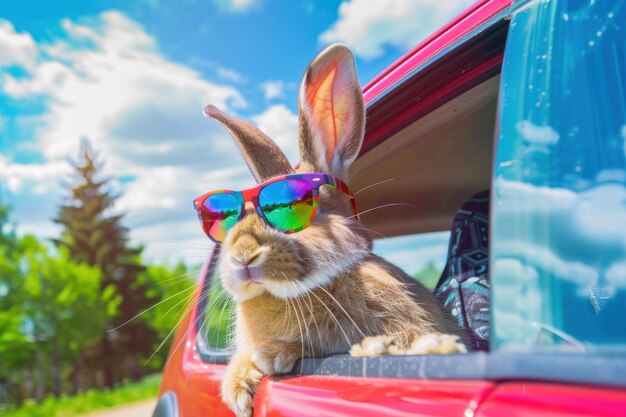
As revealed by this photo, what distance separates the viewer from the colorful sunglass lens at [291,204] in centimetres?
178

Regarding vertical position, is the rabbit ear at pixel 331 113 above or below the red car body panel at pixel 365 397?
A: above

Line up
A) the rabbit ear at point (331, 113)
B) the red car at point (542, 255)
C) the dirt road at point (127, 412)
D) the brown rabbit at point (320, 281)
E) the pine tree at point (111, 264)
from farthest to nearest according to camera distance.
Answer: the pine tree at point (111, 264) → the dirt road at point (127, 412) → the rabbit ear at point (331, 113) → the brown rabbit at point (320, 281) → the red car at point (542, 255)

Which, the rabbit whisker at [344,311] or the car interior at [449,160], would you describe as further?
the car interior at [449,160]

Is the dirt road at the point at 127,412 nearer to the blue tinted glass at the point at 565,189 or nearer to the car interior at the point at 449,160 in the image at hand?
the car interior at the point at 449,160

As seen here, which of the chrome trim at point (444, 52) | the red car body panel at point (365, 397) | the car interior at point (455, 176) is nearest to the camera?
the red car body panel at point (365, 397)

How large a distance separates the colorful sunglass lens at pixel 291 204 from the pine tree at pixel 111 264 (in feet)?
108

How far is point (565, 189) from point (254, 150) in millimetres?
1382

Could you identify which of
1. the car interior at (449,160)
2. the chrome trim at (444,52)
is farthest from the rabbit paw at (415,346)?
the chrome trim at (444,52)

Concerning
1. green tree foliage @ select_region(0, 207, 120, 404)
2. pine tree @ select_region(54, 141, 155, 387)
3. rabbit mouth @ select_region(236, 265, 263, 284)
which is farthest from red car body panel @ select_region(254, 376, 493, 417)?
pine tree @ select_region(54, 141, 155, 387)

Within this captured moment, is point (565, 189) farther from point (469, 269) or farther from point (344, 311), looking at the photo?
point (469, 269)

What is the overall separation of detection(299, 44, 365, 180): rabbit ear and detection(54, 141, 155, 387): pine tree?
32929 mm

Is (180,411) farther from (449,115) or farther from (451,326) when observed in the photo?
(449,115)

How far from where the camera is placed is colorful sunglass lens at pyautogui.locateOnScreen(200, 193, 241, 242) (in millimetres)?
1902

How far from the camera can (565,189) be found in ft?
3.26
